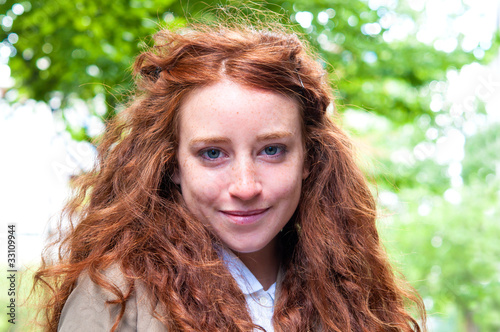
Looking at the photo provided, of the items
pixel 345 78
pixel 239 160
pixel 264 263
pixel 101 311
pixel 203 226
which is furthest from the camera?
pixel 345 78

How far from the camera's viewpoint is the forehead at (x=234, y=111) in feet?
5.03

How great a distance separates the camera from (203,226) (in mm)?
1653

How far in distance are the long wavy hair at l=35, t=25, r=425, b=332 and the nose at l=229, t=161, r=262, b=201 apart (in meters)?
0.20

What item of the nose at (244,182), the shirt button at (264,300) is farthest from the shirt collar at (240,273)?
the nose at (244,182)

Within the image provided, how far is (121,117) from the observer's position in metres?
1.96

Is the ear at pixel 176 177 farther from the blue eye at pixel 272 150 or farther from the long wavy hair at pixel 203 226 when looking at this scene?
the blue eye at pixel 272 150

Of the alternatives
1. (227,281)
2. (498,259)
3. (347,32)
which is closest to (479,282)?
(498,259)

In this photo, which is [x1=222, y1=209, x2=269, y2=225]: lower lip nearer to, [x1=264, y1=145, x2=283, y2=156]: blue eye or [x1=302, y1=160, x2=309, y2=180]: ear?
[x1=264, y1=145, x2=283, y2=156]: blue eye

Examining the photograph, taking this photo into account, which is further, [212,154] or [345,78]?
[345,78]

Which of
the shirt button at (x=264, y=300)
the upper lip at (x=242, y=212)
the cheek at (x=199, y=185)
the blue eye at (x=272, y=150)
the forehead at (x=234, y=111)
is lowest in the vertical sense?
the shirt button at (x=264, y=300)

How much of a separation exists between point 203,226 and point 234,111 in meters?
0.38

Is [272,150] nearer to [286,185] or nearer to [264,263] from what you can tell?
[286,185]

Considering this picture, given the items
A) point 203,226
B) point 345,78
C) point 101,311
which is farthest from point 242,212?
point 345,78

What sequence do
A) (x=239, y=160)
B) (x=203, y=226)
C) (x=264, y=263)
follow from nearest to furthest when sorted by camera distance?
1. (x=239, y=160)
2. (x=203, y=226)
3. (x=264, y=263)
